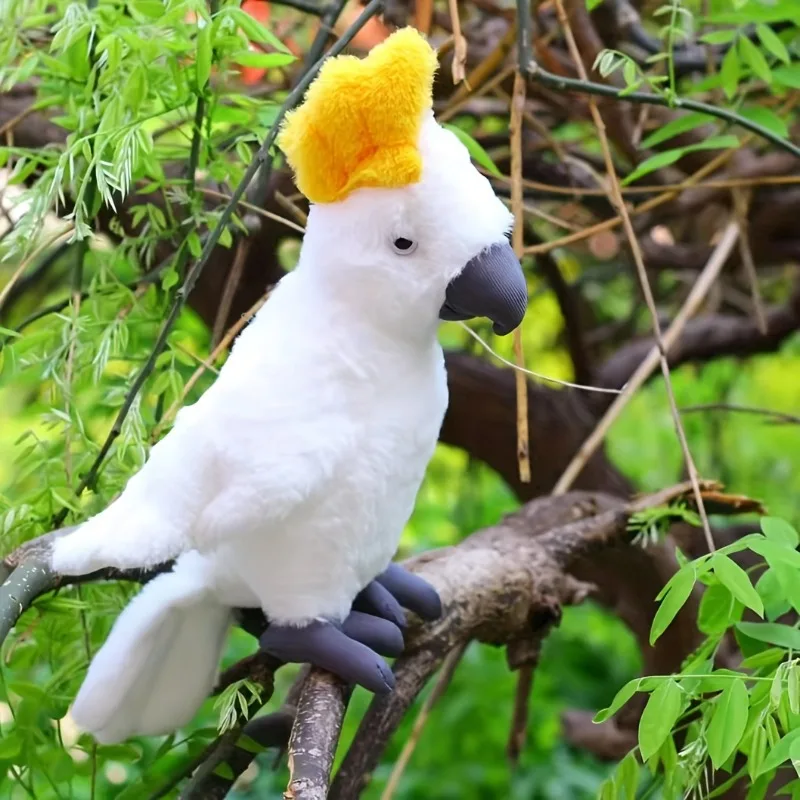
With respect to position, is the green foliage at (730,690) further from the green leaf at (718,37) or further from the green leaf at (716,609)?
the green leaf at (718,37)

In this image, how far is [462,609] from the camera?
70 centimetres

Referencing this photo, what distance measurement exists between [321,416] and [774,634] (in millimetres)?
273

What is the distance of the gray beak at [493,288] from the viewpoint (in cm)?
47

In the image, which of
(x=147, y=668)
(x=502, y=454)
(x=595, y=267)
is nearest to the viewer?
(x=147, y=668)

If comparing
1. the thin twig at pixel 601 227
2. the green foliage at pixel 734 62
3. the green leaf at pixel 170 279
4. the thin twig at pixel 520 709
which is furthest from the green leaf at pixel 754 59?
the thin twig at pixel 520 709

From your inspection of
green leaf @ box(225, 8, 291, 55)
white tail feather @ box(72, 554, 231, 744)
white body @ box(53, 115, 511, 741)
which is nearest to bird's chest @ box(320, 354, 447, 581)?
white body @ box(53, 115, 511, 741)

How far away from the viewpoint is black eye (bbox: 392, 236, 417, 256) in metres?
0.47

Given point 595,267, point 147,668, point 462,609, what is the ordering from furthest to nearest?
point 595,267, point 462,609, point 147,668

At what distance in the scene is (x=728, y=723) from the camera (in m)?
0.44

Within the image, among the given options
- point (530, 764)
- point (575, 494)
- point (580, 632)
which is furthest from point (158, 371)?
point (580, 632)

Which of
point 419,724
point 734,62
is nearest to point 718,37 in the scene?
point 734,62

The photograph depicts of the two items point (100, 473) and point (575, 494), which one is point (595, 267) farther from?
point (100, 473)

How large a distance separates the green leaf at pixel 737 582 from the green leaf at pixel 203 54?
372mm

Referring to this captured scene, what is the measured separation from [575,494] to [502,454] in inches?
9.4
